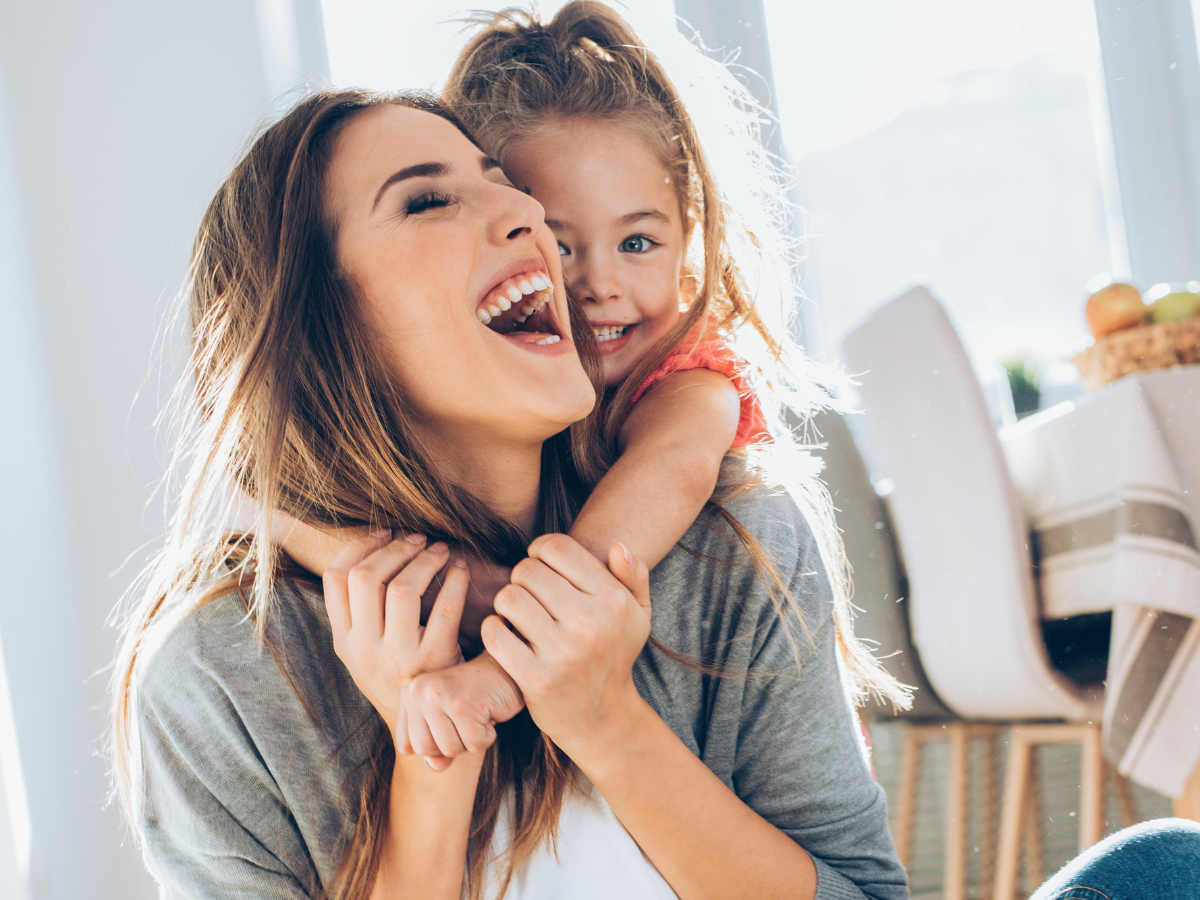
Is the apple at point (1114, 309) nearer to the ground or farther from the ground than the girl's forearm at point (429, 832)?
farther from the ground

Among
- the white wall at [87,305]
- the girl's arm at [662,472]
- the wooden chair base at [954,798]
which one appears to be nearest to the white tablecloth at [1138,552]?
the wooden chair base at [954,798]

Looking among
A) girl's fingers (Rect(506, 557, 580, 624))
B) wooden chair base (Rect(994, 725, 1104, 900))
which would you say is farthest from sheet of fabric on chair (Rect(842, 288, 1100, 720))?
girl's fingers (Rect(506, 557, 580, 624))

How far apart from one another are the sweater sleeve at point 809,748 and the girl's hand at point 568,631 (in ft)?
0.51

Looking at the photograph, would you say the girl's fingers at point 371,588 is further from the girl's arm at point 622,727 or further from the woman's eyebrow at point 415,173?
the woman's eyebrow at point 415,173

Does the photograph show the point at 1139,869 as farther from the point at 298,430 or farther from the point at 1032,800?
the point at 298,430

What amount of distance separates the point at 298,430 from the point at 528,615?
0.75ft

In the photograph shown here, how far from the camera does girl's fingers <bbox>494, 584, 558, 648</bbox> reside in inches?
17.5

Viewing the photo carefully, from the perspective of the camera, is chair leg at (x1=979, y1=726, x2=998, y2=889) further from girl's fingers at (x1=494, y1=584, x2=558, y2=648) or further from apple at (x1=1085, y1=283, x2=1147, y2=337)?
girl's fingers at (x1=494, y1=584, x2=558, y2=648)

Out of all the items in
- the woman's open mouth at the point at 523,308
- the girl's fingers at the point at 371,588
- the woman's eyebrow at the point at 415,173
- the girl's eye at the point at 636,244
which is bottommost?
the girl's fingers at the point at 371,588

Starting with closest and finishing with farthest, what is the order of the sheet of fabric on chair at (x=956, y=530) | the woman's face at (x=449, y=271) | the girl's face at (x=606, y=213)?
the woman's face at (x=449, y=271), the girl's face at (x=606, y=213), the sheet of fabric on chair at (x=956, y=530)

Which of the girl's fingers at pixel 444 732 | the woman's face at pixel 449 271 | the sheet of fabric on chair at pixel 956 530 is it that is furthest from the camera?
the sheet of fabric on chair at pixel 956 530

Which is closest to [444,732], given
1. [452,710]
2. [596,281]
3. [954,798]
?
[452,710]

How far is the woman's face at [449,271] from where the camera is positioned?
528 millimetres

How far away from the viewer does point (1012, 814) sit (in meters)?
0.77
